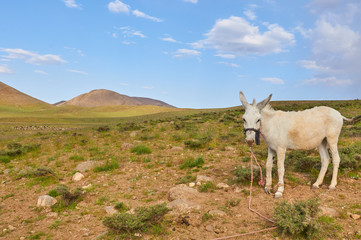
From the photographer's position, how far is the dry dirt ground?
5.21 m

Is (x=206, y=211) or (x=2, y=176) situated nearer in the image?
(x=206, y=211)

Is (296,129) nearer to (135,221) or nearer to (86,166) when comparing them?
(135,221)

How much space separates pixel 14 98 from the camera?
14450 centimetres

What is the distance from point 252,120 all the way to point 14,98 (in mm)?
174572

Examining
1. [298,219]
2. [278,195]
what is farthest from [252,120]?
[298,219]

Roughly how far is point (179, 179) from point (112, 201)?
8.44ft

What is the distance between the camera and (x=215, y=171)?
920 centimetres

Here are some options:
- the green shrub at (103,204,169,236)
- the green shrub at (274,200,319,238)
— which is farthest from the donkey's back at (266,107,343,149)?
the green shrub at (103,204,169,236)

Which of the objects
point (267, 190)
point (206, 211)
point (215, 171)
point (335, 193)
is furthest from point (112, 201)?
point (335, 193)

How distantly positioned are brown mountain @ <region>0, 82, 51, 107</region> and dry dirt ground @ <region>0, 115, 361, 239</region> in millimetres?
150328

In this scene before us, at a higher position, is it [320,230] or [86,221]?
[320,230]

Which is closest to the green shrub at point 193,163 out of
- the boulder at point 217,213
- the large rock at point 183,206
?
the large rock at point 183,206

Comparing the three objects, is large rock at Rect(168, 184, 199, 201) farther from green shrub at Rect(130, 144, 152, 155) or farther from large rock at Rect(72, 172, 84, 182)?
green shrub at Rect(130, 144, 152, 155)

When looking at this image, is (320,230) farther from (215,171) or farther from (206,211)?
(215,171)
